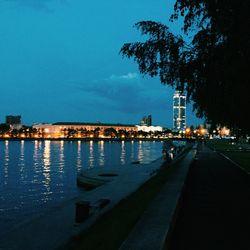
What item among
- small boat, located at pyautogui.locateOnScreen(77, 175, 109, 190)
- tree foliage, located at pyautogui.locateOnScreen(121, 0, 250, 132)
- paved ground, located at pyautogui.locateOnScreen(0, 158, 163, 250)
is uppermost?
tree foliage, located at pyautogui.locateOnScreen(121, 0, 250, 132)

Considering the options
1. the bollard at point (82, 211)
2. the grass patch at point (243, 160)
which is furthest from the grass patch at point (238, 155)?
the bollard at point (82, 211)

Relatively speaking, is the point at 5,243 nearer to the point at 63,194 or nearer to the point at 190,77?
the point at 190,77

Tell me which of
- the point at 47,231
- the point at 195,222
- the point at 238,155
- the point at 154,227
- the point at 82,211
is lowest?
the point at 47,231

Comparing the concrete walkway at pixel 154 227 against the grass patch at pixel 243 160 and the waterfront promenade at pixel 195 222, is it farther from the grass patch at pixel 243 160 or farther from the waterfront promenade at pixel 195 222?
the grass patch at pixel 243 160

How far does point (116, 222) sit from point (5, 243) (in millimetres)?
3237

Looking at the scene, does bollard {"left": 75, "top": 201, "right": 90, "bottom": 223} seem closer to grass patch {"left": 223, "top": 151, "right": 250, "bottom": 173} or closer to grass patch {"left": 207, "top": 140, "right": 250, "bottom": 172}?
grass patch {"left": 223, "top": 151, "right": 250, "bottom": 173}

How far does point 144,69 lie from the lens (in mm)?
17438

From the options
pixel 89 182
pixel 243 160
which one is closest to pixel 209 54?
pixel 89 182

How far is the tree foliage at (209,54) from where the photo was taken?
1292 cm

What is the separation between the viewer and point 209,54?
586 inches

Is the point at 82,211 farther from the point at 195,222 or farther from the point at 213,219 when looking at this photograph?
the point at 213,219

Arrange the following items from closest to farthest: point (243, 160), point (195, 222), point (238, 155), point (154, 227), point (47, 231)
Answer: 1. point (154, 227)
2. point (195, 222)
3. point (47, 231)
4. point (243, 160)
5. point (238, 155)

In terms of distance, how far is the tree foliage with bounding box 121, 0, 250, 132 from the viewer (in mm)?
12922


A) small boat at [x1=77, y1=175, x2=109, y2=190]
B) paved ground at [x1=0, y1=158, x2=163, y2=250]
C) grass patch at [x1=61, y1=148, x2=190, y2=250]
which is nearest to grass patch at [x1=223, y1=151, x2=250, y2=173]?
small boat at [x1=77, y1=175, x2=109, y2=190]
